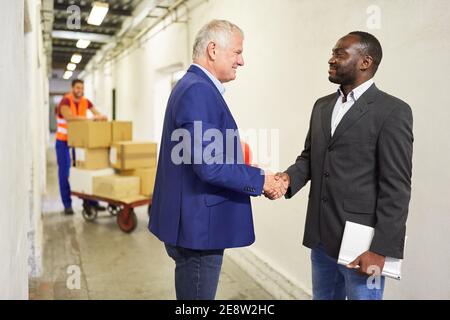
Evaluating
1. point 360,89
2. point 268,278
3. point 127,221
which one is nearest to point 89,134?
point 127,221

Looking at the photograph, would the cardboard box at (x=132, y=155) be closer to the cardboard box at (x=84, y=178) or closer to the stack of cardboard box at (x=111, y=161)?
the stack of cardboard box at (x=111, y=161)

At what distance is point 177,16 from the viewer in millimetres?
5219

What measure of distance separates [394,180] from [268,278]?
1.87m

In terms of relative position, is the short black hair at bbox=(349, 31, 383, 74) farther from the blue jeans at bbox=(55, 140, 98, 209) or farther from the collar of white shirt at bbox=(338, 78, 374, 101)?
the blue jeans at bbox=(55, 140, 98, 209)

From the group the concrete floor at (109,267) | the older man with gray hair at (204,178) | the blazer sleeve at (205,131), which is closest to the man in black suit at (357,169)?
the older man with gray hair at (204,178)

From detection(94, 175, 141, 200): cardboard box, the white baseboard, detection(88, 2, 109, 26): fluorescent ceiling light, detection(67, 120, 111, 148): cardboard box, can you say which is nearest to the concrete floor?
the white baseboard

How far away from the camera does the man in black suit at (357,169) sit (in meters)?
1.43

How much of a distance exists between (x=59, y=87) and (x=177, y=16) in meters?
17.1

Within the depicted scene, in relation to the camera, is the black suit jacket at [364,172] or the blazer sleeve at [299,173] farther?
the blazer sleeve at [299,173]

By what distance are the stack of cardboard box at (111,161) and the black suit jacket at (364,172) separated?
308 cm

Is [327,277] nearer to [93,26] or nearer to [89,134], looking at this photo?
[89,134]

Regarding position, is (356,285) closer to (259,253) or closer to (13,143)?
(13,143)

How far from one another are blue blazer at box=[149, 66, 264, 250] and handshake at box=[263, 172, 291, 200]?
10cm

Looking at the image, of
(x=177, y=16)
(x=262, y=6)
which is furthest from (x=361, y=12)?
(x=177, y=16)
